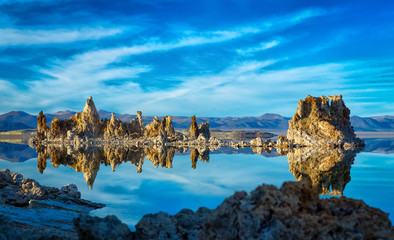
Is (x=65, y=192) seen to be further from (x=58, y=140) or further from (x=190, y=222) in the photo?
(x=58, y=140)

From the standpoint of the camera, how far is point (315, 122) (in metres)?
46.8

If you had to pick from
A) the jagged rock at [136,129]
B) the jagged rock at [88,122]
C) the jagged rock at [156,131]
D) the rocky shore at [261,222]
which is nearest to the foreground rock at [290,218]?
the rocky shore at [261,222]

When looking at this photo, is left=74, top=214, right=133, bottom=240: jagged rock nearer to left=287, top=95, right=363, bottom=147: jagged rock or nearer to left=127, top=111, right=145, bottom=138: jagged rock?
left=287, top=95, right=363, bottom=147: jagged rock

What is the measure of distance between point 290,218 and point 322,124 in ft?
143

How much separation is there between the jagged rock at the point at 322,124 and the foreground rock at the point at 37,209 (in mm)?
37228

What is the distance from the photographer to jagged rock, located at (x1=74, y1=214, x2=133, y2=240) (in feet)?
19.2

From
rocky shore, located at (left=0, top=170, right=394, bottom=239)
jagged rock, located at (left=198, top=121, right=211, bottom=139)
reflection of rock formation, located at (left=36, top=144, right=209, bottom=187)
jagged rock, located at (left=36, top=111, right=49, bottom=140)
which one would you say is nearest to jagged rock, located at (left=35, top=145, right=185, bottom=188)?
reflection of rock formation, located at (left=36, top=144, right=209, bottom=187)

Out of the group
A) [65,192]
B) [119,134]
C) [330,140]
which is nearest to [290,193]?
[65,192]

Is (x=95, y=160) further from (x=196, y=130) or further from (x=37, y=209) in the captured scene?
(x=196, y=130)

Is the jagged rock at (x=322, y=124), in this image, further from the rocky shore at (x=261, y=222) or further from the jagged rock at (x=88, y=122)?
the rocky shore at (x=261, y=222)

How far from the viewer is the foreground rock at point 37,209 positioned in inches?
262

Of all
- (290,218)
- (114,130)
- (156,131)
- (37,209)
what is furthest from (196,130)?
(290,218)

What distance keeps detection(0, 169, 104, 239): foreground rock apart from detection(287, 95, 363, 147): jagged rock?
37228 millimetres

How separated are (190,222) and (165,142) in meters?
50.5
